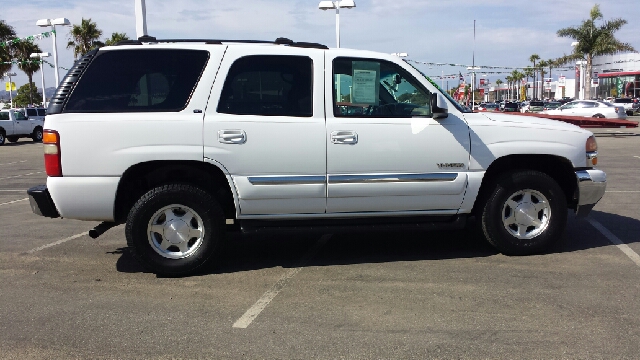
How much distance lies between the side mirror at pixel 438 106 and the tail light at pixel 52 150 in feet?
10.4

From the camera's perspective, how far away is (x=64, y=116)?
16.4ft

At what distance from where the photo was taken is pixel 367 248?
626cm

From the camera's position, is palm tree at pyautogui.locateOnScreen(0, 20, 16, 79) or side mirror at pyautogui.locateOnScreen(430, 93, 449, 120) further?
palm tree at pyautogui.locateOnScreen(0, 20, 16, 79)

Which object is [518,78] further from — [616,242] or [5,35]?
[616,242]

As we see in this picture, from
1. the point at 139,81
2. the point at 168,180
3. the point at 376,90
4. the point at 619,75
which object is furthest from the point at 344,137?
the point at 619,75

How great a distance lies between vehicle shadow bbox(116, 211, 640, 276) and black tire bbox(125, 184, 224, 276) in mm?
231

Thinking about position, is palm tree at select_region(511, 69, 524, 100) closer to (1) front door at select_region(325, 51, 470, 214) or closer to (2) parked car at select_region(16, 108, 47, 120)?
(2) parked car at select_region(16, 108, 47, 120)

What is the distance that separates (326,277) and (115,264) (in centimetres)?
209

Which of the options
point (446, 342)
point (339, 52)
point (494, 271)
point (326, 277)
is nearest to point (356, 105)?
point (339, 52)

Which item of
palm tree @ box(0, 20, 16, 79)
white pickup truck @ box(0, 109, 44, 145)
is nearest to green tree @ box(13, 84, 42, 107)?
palm tree @ box(0, 20, 16, 79)

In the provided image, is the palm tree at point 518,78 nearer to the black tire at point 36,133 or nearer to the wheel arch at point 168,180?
the black tire at point 36,133

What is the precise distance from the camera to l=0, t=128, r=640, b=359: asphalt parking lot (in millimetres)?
3832

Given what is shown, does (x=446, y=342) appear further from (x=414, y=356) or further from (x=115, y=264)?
(x=115, y=264)

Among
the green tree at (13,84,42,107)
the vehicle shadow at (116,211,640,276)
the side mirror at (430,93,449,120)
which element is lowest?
the vehicle shadow at (116,211,640,276)
